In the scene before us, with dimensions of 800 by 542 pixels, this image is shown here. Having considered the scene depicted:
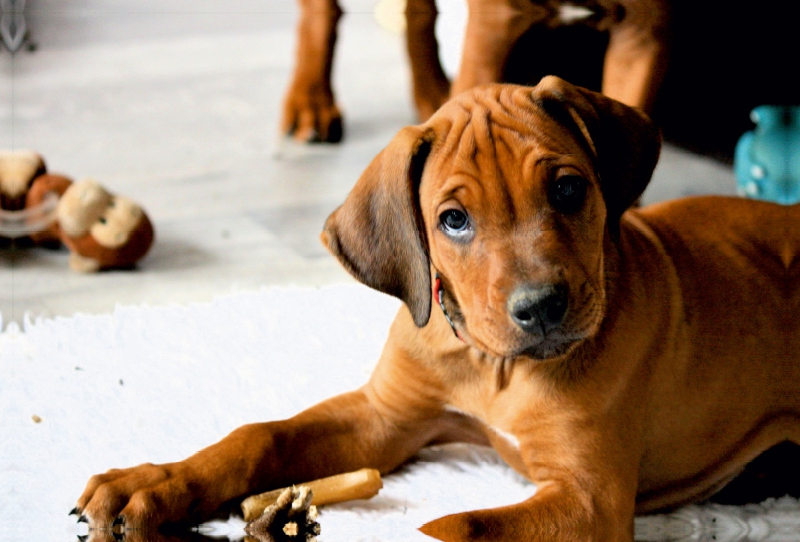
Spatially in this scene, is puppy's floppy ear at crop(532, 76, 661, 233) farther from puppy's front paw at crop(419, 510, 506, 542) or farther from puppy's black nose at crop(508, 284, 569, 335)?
puppy's front paw at crop(419, 510, 506, 542)

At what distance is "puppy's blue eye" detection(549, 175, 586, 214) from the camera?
214cm

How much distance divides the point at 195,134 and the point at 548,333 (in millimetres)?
3996

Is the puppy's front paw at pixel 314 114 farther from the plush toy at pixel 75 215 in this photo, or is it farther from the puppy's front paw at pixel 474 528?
the puppy's front paw at pixel 474 528

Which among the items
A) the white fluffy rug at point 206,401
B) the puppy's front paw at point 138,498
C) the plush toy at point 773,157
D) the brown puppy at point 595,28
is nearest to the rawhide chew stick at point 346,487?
the white fluffy rug at point 206,401

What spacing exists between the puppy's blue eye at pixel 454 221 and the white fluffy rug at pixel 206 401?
0.72 m

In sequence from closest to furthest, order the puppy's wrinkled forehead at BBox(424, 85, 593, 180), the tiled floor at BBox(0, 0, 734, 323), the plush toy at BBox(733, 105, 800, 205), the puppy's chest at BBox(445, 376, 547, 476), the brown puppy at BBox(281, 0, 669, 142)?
the puppy's wrinkled forehead at BBox(424, 85, 593, 180)
the puppy's chest at BBox(445, 376, 547, 476)
the brown puppy at BBox(281, 0, 669, 142)
the tiled floor at BBox(0, 0, 734, 323)
the plush toy at BBox(733, 105, 800, 205)

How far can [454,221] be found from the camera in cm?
219

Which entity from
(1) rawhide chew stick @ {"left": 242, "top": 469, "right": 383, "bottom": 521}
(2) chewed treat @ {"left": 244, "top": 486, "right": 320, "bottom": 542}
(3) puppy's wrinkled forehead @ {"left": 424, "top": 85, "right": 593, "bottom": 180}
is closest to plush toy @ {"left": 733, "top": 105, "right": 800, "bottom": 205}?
(3) puppy's wrinkled forehead @ {"left": 424, "top": 85, "right": 593, "bottom": 180}

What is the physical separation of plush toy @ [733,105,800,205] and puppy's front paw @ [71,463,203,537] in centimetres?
295

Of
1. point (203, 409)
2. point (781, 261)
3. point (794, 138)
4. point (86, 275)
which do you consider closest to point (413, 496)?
point (203, 409)

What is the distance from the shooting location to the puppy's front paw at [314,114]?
524 cm

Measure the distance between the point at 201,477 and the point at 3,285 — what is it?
5.95ft

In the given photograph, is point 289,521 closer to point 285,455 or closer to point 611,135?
point 285,455

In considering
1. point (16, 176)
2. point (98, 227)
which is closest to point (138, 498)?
point (98, 227)
